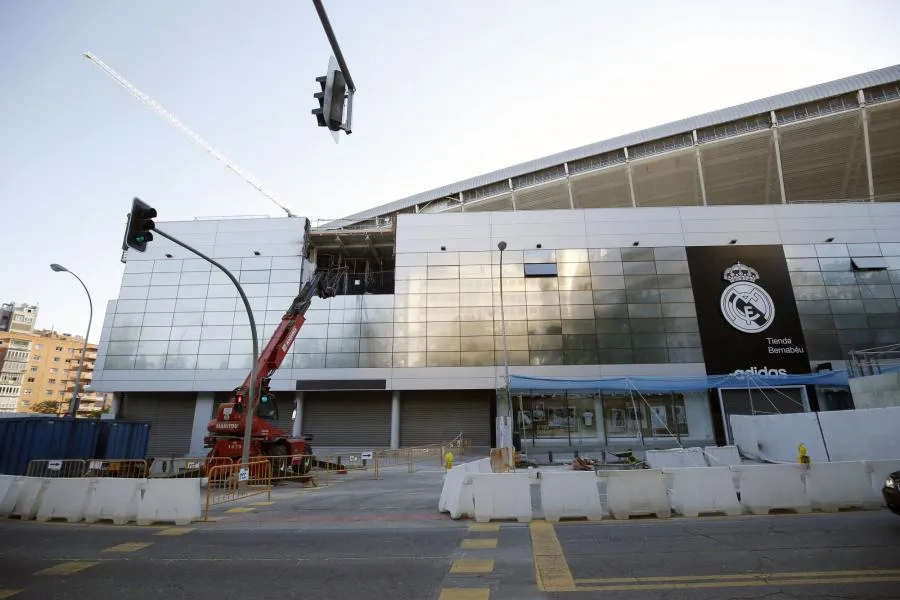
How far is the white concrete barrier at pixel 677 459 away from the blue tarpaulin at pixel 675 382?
9.43 meters

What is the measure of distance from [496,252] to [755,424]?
2081 centimetres

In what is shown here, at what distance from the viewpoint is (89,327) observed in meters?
23.6

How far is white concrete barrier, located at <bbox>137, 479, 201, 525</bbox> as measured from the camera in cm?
970

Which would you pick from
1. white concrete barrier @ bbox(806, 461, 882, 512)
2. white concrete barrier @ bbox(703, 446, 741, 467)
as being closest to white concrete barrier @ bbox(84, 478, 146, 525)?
white concrete barrier @ bbox(806, 461, 882, 512)

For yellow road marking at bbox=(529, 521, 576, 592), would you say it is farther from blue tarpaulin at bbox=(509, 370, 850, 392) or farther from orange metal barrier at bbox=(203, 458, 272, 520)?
blue tarpaulin at bbox=(509, 370, 850, 392)

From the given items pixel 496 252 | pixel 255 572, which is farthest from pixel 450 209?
pixel 255 572

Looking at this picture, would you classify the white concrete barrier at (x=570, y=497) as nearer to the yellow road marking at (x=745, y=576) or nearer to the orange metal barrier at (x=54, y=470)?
the yellow road marking at (x=745, y=576)

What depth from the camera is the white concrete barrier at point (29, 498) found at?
33.6ft

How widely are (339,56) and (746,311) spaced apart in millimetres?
35324

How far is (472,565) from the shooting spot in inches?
235

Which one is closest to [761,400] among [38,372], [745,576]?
[745,576]

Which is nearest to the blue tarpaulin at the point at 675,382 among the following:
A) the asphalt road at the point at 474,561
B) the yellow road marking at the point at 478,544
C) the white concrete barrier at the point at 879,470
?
the white concrete barrier at the point at 879,470

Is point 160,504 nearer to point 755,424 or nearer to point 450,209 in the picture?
point 755,424

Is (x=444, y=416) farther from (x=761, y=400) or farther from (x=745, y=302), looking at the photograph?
(x=745, y=302)
